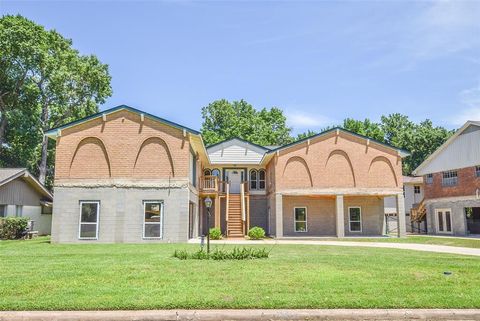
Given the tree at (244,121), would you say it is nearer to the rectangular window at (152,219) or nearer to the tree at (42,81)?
the tree at (42,81)

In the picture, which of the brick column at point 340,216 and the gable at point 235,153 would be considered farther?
the gable at point 235,153

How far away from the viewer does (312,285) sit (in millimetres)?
8352

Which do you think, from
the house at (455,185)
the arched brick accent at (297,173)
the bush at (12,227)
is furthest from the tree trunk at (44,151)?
the house at (455,185)

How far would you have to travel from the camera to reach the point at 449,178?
103 feet

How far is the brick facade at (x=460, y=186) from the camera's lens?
2885cm

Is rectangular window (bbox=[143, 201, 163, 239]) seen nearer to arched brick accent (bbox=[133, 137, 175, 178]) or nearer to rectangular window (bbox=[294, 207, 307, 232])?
arched brick accent (bbox=[133, 137, 175, 178])

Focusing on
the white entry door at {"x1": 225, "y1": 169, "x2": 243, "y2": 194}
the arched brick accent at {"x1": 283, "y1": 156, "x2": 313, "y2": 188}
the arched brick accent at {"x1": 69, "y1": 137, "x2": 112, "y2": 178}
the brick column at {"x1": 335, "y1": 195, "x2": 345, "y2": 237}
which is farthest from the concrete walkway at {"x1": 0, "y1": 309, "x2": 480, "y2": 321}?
the white entry door at {"x1": 225, "y1": 169, "x2": 243, "y2": 194}

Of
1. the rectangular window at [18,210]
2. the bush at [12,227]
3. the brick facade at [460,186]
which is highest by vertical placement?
the brick facade at [460,186]

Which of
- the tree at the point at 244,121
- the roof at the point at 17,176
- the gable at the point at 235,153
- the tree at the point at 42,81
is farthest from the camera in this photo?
the tree at the point at 244,121

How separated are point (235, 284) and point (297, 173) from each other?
61.1 ft

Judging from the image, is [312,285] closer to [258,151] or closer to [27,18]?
[258,151]

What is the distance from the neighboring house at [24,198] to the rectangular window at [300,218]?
18.9 metres

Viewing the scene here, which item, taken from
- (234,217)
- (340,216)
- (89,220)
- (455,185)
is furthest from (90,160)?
(455,185)

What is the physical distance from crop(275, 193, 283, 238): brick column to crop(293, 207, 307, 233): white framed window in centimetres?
224
